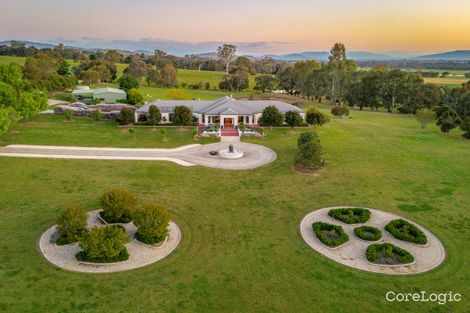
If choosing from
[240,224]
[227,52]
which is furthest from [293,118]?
[227,52]

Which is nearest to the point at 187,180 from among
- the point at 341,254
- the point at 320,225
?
the point at 320,225

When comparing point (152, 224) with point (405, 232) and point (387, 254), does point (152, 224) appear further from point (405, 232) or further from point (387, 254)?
point (405, 232)

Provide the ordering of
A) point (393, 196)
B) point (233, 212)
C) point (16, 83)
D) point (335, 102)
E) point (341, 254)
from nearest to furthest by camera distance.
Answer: point (341, 254) < point (233, 212) < point (393, 196) < point (16, 83) < point (335, 102)

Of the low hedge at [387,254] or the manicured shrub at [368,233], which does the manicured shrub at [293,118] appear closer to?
the manicured shrub at [368,233]

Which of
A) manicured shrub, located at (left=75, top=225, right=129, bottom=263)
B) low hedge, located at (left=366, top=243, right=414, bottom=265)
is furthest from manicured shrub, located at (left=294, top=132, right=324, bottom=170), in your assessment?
manicured shrub, located at (left=75, top=225, right=129, bottom=263)

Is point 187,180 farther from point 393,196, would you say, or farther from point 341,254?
point 393,196
